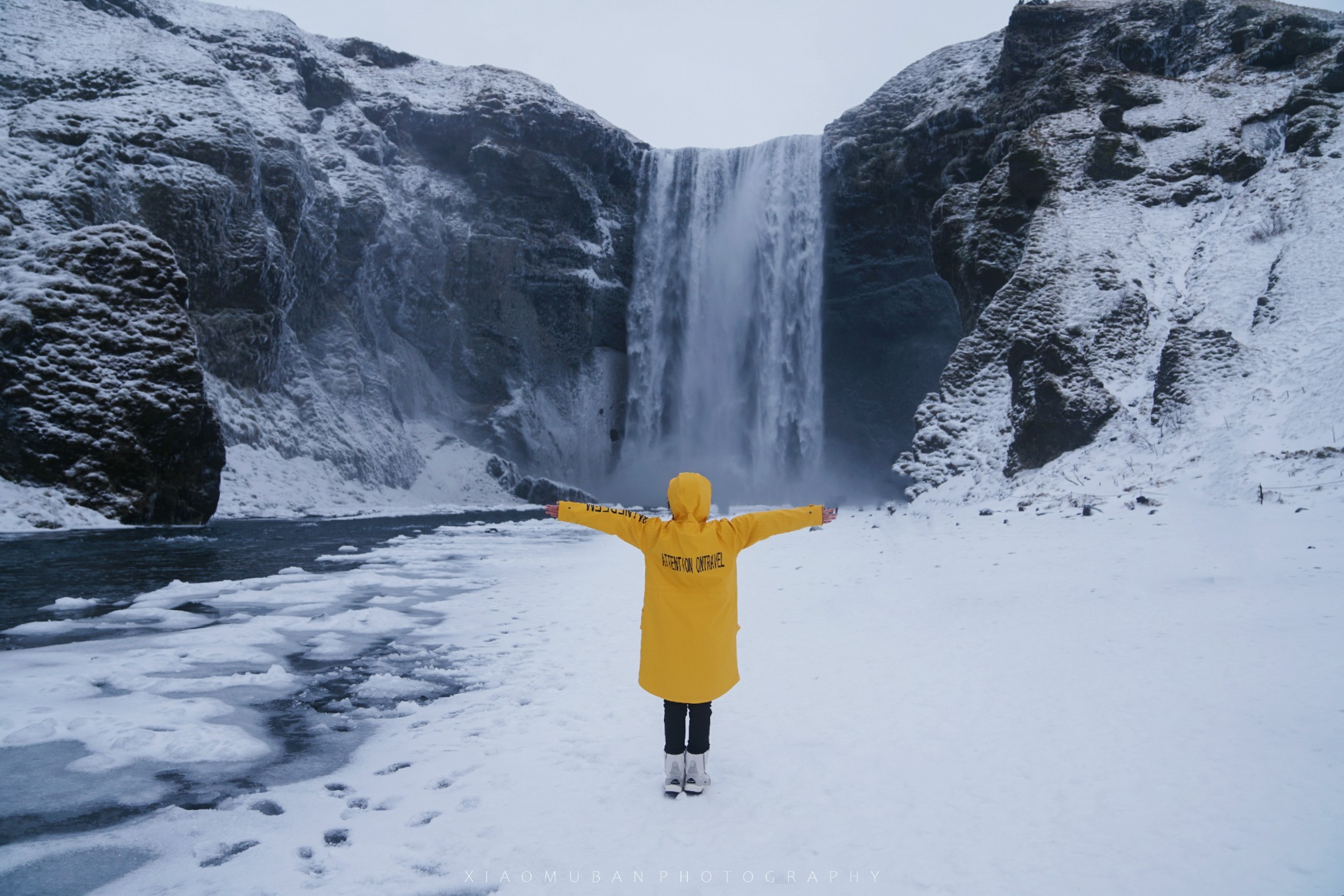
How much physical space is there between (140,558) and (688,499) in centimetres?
1301

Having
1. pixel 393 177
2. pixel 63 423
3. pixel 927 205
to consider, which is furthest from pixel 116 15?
pixel 927 205

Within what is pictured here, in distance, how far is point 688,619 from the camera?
11.7ft

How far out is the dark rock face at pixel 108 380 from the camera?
58.0 ft

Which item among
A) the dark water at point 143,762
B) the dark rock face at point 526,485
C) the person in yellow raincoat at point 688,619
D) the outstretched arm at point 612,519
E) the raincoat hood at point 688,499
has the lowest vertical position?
the dark rock face at point 526,485

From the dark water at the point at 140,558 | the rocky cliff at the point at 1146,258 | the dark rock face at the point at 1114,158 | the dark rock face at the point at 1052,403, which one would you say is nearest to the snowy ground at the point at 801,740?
the dark water at the point at 140,558

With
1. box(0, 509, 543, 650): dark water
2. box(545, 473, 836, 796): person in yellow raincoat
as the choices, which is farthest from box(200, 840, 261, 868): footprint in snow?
box(0, 509, 543, 650): dark water

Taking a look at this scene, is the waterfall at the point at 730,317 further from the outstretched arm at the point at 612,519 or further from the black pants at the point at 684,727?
the black pants at the point at 684,727

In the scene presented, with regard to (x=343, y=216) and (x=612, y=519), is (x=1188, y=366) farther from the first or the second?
(x=343, y=216)

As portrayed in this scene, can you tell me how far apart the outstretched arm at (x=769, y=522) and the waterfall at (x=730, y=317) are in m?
33.2

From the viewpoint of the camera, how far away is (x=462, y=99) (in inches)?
1626

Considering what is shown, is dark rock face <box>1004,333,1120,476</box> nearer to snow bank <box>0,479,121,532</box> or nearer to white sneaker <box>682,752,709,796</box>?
white sneaker <box>682,752,709,796</box>

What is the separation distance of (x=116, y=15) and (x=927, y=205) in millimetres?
38289

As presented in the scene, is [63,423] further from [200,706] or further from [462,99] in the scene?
[462,99]

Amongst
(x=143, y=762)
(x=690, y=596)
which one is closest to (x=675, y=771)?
(x=690, y=596)
